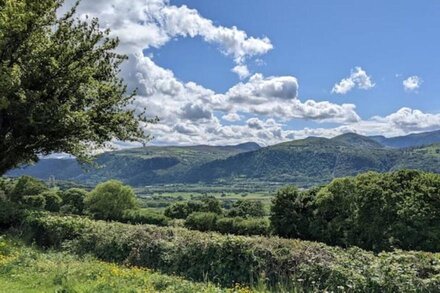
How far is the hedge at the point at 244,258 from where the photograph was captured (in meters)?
11.7

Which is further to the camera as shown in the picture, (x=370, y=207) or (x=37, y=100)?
(x=370, y=207)

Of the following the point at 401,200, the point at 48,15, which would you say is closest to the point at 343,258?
the point at 48,15

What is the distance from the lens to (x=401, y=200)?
55.3m

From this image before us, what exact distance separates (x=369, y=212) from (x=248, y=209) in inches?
1911

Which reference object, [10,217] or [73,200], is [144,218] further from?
[10,217]

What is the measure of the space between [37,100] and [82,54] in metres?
4.44

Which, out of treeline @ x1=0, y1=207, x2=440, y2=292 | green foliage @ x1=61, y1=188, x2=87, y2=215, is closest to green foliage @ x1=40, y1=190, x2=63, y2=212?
green foliage @ x1=61, y1=188, x2=87, y2=215

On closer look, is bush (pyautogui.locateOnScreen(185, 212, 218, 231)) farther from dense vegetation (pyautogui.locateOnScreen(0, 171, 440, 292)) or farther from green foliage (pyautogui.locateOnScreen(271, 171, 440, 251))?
dense vegetation (pyautogui.locateOnScreen(0, 171, 440, 292))

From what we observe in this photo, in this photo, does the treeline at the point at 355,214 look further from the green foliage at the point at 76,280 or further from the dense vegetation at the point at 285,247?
the green foliage at the point at 76,280

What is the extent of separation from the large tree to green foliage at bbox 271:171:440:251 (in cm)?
3275

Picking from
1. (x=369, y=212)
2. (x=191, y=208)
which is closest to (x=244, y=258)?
(x=369, y=212)

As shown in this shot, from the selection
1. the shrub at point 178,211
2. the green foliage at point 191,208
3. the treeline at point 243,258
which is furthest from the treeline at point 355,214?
the treeline at point 243,258

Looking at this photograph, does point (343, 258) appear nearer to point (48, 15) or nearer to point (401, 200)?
point (48, 15)

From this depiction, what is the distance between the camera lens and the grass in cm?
1240
